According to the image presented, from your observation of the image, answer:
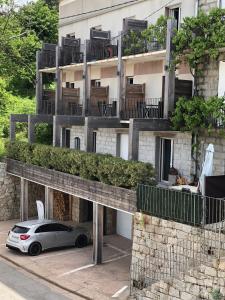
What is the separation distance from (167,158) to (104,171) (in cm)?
391

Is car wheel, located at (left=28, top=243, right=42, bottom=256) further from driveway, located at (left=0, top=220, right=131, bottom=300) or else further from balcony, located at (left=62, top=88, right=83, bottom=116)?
balcony, located at (left=62, top=88, right=83, bottom=116)

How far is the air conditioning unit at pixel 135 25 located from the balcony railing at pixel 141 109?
10.7 ft

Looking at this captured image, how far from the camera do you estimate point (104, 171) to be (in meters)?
19.7

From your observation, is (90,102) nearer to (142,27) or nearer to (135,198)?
(142,27)

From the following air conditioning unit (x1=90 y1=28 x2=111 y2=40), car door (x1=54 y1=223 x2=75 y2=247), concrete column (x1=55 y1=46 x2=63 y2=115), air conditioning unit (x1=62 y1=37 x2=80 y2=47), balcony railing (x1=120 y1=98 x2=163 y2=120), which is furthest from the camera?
concrete column (x1=55 y1=46 x2=63 y2=115)

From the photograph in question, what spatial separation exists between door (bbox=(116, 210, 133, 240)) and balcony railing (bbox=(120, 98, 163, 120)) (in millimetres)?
6108

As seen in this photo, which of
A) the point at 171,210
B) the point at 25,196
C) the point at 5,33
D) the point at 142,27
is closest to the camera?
the point at 171,210

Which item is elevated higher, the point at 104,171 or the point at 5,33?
the point at 5,33

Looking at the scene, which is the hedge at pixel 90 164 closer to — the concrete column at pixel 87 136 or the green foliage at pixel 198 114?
the concrete column at pixel 87 136

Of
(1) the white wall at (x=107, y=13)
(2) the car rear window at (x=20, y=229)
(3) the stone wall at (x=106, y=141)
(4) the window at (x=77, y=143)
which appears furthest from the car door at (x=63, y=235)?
(1) the white wall at (x=107, y=13)

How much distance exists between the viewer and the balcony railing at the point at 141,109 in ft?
68.7

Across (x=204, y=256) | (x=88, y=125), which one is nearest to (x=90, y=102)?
(x=88, y=125)

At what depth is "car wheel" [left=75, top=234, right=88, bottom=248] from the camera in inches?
968

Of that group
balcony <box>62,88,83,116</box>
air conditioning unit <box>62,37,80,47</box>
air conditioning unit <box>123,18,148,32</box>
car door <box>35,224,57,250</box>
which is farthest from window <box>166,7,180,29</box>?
car door <box>35,224,57,250</box>
